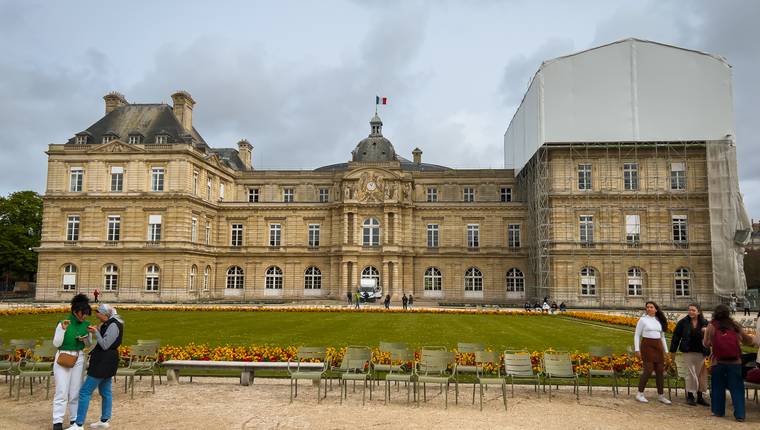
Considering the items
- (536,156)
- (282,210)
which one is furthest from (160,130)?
(536,156)

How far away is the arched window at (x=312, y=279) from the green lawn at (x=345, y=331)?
20.2 m

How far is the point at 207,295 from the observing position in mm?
51875

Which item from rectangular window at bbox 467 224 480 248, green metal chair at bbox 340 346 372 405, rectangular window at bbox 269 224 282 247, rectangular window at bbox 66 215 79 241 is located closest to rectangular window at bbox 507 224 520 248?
rectangular window at bbox 467 224 480 248

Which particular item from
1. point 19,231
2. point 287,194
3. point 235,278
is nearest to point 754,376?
point 235,278

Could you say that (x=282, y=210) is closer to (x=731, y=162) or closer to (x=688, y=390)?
(x=731, y=162)

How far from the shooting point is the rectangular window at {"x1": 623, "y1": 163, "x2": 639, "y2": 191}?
45094 millimetres

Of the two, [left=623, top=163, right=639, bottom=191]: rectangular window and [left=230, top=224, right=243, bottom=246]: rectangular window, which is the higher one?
[left=623, top=163, right=639, bottom=191]: rectangular window

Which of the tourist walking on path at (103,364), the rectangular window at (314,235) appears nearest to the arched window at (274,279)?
the rectangular window at (314,235)

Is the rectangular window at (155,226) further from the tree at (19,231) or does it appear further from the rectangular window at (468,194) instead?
the rectangular window at (468,194)

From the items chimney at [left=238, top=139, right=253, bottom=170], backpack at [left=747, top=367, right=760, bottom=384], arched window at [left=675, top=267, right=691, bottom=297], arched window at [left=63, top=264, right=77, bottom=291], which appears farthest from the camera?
chimney at [left=238, top=139, right=253, bottom=170]

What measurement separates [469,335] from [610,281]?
2572cm

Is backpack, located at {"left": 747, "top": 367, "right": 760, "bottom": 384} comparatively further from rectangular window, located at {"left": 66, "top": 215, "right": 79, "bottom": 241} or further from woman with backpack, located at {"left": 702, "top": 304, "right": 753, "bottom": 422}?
rectangular window, located at {"left": 66, "top": 215, "right": 79, "bottom": 241}

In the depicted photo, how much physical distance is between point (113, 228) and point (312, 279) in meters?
17.7

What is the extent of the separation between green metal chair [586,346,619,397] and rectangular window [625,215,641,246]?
3367cm
